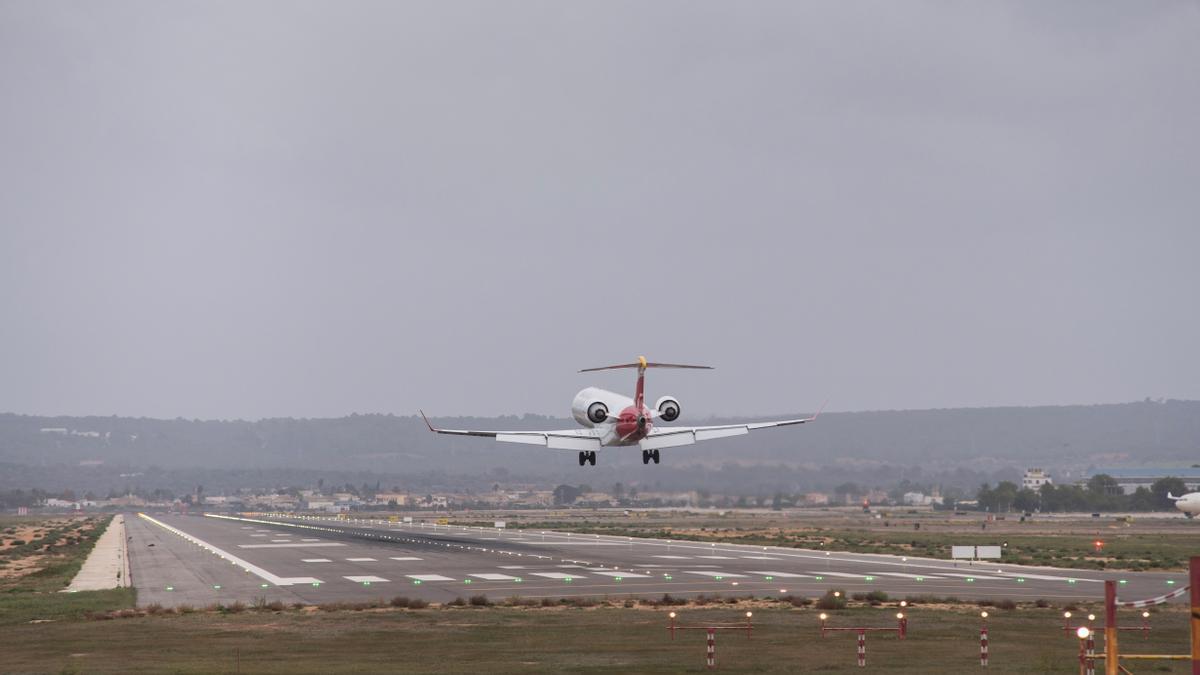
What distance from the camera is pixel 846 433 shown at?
15950cm

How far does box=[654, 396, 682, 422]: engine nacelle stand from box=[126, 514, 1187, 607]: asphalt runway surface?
354 inches

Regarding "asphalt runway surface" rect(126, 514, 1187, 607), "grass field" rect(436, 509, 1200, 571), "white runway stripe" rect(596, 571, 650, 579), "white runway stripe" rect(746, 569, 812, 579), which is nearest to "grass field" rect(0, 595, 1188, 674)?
"asphalt runway surface" rect(126, 514, 1187, 607)

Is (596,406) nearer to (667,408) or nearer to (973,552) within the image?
(667,408)

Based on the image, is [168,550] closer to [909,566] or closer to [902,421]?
[909,566]

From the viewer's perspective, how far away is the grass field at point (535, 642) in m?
39.7

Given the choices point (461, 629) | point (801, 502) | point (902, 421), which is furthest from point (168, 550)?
point (902, 421)

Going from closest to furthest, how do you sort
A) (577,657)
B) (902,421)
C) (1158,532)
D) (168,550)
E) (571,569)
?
(577,657) < (571,569) < (168,550) < (1158,532) < (902,421)

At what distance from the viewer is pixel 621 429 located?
78875 mm

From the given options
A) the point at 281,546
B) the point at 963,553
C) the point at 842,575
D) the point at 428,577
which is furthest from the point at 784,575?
the point at 281,546

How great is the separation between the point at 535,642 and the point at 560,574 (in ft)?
107

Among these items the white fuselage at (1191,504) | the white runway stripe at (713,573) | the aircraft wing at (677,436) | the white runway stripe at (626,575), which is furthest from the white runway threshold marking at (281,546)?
the white fuselage at (1191,504)

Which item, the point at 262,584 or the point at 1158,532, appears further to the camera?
the point at 1158,532

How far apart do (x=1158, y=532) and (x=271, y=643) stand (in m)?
130

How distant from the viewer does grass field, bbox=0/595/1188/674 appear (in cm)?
3969
